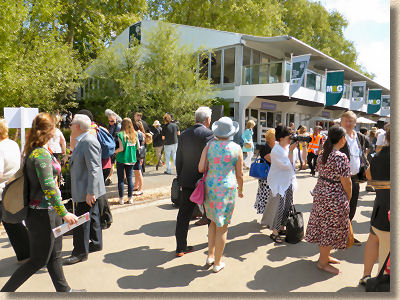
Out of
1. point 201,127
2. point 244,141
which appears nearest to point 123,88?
point 244,141

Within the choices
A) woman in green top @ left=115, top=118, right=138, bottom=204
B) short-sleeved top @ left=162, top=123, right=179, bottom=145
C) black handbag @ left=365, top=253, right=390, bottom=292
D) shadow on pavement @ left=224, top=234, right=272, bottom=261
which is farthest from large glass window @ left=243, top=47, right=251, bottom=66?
black handbag @ left=365, top=253, right=390, bottom=292

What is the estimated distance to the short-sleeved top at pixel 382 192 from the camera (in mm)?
2908

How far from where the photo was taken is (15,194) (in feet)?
9.23

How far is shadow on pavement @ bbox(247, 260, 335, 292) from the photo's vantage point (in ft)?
11.0

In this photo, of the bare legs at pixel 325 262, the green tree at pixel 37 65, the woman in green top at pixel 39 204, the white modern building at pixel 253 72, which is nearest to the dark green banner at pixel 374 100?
the white modern building at pixel 253 72

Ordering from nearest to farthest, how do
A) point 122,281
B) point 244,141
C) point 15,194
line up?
1. point 15,194
2. point 122,281
3. point 244,141

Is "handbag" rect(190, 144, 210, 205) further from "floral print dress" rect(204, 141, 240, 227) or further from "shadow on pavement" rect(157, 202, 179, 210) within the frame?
"shadow on pavement" rect(157, 202, 179, 210)

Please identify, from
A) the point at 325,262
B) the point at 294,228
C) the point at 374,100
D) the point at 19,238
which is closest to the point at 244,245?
the point at 294,228

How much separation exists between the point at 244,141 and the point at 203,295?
31.8 ft

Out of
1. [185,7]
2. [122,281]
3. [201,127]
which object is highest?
[185,7]

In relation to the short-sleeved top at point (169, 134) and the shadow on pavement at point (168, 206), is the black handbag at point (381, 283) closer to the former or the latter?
the shadow on pavement at point (168, 206)

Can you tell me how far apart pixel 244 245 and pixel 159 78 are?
45.4ft

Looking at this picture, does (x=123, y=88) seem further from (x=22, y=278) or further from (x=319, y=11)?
(x=319, y=11)

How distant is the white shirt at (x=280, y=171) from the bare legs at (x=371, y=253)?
149 centimetres
